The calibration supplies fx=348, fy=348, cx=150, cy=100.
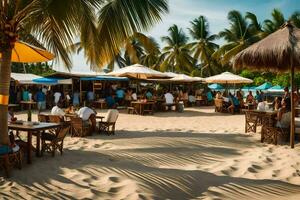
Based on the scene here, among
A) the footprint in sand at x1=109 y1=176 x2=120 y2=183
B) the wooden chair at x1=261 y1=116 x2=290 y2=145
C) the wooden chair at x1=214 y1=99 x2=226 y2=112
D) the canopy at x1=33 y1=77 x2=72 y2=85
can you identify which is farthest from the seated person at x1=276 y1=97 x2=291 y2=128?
the canopy at x1=33 y1=77 x2=72 y2=85

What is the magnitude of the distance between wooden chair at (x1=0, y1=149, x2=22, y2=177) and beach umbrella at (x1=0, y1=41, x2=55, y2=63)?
2.15 meters

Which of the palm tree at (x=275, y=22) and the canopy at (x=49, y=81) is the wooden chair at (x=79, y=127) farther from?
the palm tree at (x=275, y=22)

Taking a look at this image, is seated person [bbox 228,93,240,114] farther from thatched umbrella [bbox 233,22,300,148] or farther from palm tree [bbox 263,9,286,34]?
palm tree [bbox 263,9,286,34]

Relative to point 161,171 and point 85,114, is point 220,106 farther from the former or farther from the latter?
point 161,171

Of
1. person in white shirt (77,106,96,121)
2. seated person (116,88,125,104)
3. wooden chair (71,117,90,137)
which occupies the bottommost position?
wooden chair (71,117,90,137)

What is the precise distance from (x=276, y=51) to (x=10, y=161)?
255 inches

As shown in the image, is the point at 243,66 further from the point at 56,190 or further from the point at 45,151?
the point at 56,190

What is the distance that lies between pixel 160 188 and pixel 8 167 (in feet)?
8.12

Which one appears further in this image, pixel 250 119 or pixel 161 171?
pixel 250 119

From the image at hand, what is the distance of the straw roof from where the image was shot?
8.37 meters

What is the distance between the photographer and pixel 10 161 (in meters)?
5.91

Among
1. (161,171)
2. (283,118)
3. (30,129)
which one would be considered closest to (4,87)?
(30,129)

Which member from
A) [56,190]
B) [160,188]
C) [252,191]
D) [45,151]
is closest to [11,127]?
[45,151]

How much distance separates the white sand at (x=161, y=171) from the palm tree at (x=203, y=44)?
97.8 ft
